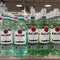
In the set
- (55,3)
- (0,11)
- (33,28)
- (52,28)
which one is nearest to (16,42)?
(33,28)

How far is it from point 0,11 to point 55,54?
66 cm

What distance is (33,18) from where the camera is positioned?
1.21m

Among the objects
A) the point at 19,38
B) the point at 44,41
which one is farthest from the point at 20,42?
the point at 44,41

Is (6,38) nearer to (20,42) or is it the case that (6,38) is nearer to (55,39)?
(20,42)

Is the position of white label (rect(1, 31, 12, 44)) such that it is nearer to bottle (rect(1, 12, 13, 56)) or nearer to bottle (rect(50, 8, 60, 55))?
bottle (rect(1, 12, 13, 56))

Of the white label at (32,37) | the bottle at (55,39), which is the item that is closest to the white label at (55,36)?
the bottle at (55,39)

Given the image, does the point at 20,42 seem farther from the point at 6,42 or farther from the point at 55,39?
the point at 55,39

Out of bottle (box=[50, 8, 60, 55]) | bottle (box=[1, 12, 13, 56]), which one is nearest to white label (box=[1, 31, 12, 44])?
bottle (box=[1, 12, 13, 56])

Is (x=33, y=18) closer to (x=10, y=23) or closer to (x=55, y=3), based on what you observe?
(x=10, y=23)

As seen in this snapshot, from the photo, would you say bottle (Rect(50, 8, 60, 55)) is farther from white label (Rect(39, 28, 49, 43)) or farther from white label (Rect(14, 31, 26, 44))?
white label (Rect(14, 31, 26, 44))

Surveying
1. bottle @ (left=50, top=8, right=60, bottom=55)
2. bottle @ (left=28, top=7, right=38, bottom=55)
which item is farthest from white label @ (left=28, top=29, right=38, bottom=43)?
bottle @ (left=50, top=8, right=60, bottom=55)

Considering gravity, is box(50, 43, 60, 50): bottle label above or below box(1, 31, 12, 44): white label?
below

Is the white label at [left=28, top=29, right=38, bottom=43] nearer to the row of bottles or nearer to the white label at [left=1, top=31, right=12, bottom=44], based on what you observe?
the row of bottles

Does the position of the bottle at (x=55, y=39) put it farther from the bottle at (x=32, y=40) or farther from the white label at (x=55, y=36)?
the bottle at (x=32, y=40)
